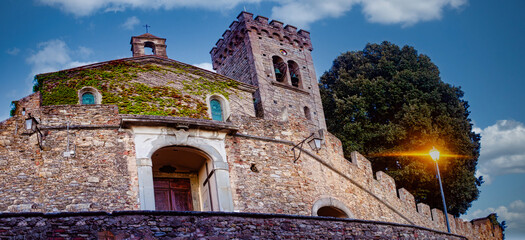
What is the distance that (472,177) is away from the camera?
28688 millimetres

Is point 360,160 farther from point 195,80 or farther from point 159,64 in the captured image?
point 159,64

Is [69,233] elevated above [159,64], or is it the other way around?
[159,64]

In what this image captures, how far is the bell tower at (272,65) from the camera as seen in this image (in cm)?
2881

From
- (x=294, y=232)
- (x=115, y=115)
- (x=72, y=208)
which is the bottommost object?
(x=294, y=232)

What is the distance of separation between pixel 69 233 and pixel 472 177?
23.9 m

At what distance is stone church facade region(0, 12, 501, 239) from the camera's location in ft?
48.1

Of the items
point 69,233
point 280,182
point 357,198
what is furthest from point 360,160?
point 69,233

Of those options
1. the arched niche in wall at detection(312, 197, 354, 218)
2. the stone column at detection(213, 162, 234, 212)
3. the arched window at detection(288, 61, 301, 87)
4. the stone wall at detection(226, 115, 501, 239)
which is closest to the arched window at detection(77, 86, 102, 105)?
the stone wall at detection(226, 115, 501, 239)

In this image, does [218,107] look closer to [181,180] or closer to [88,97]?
[181,180]

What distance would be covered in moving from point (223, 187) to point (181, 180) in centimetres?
236

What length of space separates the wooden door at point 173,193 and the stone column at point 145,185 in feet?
7.64

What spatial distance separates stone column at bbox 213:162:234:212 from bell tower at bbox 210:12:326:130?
35.8ft

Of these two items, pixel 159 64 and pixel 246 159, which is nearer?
pixel 246 159

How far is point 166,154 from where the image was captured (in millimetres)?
17172
